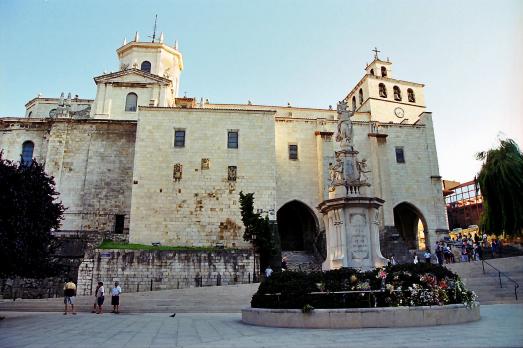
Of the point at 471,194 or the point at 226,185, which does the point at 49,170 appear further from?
the point at 471,194

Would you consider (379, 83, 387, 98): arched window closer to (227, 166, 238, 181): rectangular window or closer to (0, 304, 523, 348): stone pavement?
(227, 166, 238, 181): rectangular window

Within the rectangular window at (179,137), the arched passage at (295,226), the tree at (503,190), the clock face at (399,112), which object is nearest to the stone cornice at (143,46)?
the rectangular window at (179,137)

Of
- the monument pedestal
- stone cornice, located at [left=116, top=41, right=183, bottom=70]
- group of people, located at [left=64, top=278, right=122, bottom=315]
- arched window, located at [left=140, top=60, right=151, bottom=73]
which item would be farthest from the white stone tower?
the monument pedestal

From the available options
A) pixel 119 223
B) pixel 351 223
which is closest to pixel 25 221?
pixel 351 223

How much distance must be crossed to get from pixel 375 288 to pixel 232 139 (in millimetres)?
22886

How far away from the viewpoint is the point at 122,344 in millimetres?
7348

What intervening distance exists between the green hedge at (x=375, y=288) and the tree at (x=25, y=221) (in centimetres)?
1001

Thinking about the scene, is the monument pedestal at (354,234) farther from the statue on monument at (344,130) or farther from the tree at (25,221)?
the tree at (25,221)

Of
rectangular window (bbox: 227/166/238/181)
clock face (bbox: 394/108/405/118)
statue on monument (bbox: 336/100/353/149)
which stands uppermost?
clock face (bbox: 394/108/405/118)

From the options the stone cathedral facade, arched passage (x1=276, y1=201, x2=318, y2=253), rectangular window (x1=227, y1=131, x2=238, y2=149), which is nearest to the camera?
the stone cathedral facade

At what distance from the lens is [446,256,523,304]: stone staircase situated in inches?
615

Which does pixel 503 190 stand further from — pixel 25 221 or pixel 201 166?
pixel 25 221

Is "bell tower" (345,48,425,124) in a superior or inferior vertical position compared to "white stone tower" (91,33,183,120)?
superior

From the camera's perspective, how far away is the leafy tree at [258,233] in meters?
25.8
